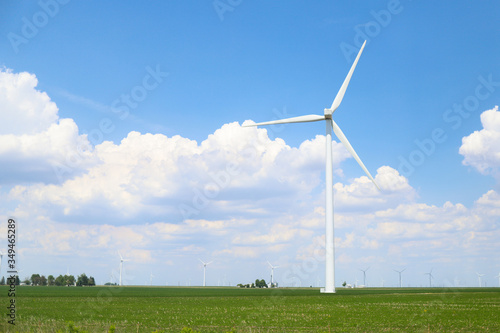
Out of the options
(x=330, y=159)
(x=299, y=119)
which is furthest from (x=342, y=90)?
(x=330, y=159)

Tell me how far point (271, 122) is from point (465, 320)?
211ft

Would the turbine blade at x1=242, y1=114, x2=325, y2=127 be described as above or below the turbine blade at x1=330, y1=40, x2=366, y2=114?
below

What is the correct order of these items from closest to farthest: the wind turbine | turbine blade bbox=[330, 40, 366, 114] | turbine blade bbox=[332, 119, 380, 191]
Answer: turbine blade bbox=[332, 119, 380, 191] < the wind turbine < turbine blade bbox=[330, 40, 366, 114]

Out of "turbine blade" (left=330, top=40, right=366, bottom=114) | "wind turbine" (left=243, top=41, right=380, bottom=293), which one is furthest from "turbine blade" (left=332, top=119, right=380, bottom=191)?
"turbine blade" (left=330, top=40, right=366, bottom=114)

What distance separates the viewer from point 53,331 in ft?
96.2

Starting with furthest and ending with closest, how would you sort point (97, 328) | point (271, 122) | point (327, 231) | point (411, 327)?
point (271, 122) < point (327, 231) < point (411, 327) < point (97, 328)

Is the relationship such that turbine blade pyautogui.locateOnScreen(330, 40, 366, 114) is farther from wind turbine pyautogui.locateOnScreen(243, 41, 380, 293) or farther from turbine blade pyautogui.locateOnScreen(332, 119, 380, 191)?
turbine blade pyautogui.locateOnScreen(332, 119, 380, 191)

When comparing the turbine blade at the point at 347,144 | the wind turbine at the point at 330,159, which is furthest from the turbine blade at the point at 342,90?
the turbine blade at the point at 347,144

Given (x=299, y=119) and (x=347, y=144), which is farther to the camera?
(x=299, y=119)

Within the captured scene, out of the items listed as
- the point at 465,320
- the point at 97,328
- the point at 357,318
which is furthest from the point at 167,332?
the point at 465,320

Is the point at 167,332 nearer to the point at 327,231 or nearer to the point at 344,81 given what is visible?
the point at 327,231

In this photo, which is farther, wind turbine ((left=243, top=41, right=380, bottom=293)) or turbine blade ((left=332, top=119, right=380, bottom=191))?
wind turbine ((left=243, top=41, right=380, bottom=293))

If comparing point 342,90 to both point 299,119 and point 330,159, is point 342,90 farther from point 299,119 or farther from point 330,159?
point 330,159

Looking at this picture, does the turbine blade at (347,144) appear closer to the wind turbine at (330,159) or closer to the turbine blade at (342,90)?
the wind turbine at (330,159)
